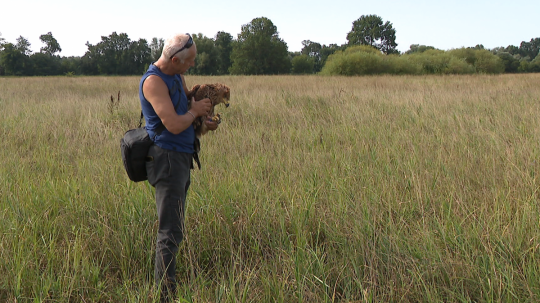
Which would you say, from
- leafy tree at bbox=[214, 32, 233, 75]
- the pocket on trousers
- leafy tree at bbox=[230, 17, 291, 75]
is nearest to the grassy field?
the pocket on trousers

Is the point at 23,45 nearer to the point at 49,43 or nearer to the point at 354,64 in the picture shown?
the point at 49,43

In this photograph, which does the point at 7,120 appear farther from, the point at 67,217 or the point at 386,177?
the point at 386,177

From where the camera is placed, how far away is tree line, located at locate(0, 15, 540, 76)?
1123 inches

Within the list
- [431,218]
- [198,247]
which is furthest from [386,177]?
[198,247]

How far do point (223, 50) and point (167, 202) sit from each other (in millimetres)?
69927

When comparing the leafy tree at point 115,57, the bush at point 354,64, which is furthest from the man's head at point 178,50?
the leafy tree at point 115,57

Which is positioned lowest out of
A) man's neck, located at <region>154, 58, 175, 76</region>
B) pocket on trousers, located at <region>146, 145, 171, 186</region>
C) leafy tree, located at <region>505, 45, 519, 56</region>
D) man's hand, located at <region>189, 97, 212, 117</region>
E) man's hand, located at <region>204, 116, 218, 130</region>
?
pocket on trousers, located at <region>146, 145, 171, 186</region>

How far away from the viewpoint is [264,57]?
50.5 m

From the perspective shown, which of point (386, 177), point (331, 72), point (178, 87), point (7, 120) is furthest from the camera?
point (331, 72)

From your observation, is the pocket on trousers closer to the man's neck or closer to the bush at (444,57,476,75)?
the man's neck

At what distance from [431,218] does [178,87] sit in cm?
200

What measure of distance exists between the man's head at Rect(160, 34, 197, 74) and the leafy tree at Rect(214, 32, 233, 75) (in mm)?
60123

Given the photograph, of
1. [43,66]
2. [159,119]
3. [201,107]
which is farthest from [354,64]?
[43,66]

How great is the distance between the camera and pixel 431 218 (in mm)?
2678
